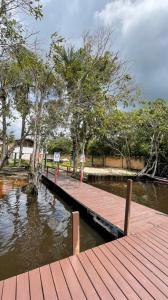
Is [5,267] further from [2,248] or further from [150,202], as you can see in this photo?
[150,202]

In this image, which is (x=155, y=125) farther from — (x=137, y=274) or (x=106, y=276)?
(x=106, y=276)

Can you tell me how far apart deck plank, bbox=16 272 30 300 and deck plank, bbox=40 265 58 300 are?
21 centimetres

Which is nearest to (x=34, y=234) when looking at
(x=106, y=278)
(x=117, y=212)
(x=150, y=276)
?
(x=117, y=212)

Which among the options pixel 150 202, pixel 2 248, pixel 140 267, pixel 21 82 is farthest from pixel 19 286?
pixel 150 202

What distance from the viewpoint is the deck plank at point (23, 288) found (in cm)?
295

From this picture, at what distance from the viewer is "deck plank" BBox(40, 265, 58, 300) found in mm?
2959

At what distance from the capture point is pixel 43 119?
435 inches

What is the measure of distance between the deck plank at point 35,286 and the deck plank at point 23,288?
0.05m

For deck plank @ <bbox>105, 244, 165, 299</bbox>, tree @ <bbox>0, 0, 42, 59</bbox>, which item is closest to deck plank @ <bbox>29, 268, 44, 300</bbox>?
deck plank @ <bbox>105, 244, 165, 299</bbox>

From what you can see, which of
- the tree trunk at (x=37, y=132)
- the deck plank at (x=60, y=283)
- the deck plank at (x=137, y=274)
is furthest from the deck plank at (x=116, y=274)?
the tree trunk at (x=37, y=132)

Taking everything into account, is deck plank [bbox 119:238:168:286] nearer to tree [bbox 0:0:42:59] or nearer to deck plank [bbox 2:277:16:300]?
deck plank [bbox 2:277:16:300]

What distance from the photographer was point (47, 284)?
3.23 metres

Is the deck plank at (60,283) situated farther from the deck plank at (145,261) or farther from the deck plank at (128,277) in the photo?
the deck plank at (145,261)

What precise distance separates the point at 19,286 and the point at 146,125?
1919 cm
